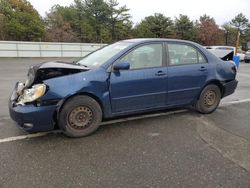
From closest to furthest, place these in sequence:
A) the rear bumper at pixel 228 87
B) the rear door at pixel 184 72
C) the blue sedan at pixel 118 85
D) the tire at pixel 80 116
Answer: the blue sedan at pixel 118 85, the tire at pixel 80 116, the rear door at pixel 184 72, the rear bumper at pixel 228 87

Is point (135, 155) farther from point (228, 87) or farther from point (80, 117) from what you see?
point (228, 87)

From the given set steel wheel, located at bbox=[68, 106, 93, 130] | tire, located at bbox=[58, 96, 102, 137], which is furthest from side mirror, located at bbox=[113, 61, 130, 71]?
steel wheel, located at bbox=[68, 106, 93, 130]

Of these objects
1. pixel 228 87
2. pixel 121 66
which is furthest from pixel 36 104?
pixel 228 87

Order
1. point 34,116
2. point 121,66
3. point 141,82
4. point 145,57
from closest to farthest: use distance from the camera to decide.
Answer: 1. point 34,116
2. point 121,66
3. point 141,82
4. point 145,57

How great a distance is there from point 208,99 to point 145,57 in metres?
1.73

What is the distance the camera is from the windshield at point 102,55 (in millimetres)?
4383

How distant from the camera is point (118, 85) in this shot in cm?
420

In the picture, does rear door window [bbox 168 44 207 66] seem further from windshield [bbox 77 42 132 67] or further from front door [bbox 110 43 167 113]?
windshield [bbox 77 42 132 67]

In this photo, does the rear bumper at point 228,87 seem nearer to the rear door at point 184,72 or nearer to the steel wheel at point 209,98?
the steel wheel at point 209,98

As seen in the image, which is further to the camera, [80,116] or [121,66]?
[121,66]

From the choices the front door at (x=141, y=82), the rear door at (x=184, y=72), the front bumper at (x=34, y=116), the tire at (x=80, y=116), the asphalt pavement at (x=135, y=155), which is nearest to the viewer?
the asphalt pavement at (x=135, y=155)

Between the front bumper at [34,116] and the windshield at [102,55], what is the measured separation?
3.69ft

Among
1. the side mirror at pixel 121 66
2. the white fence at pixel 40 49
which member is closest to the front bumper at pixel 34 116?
the side mirror at pixel 121 66

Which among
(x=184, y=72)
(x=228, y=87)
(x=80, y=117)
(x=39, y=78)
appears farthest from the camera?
(x=228, y=87)
